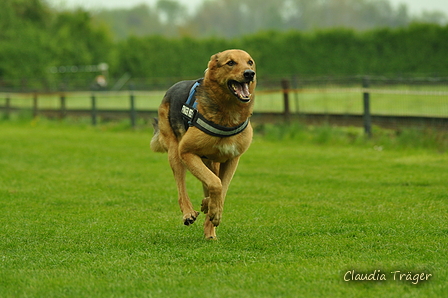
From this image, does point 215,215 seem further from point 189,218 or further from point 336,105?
point 336,105

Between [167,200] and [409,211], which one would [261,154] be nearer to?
[167,200]

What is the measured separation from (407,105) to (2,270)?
1245cm

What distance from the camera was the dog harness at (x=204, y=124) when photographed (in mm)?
5816

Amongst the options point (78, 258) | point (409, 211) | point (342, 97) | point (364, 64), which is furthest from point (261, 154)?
point (364, 64)

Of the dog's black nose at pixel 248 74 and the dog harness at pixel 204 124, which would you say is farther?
the dog harness at pixel 204 124

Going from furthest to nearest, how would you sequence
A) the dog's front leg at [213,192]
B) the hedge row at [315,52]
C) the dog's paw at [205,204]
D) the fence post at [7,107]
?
the hedge row at [315,52] → the fence post at [7,107] → the dog's paw at [205,204] → the dog's front leg at [213,192]

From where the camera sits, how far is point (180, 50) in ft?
132

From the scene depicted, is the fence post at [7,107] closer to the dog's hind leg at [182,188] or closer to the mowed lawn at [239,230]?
the mowed lawn at [239,230]

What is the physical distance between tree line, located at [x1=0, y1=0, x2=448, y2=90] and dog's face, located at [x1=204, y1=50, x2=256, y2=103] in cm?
2498

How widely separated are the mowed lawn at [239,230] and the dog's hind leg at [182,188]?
0.75 ft

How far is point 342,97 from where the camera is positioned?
16562 mm

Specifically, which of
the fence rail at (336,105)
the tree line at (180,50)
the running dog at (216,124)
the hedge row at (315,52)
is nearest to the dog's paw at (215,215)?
the running dog at (216,124)

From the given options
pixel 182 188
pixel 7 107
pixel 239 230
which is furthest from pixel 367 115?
pixel 7 107

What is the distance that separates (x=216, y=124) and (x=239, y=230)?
45.6 inches
